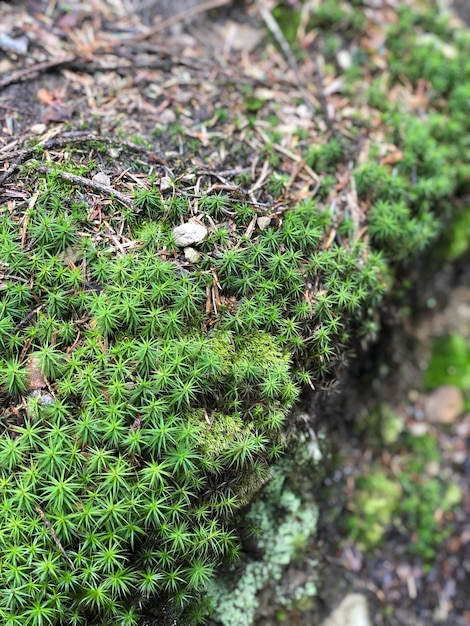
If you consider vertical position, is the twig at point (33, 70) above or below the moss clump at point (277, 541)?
above

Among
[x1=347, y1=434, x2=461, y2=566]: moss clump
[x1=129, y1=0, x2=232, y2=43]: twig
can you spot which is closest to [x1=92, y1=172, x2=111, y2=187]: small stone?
[x1=129, y1=0, x2=232, y2=43]: twig

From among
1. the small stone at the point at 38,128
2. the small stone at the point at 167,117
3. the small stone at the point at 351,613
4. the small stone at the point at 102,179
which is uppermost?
the small stone at the point at 167,117

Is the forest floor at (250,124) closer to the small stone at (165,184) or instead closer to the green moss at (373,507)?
the green moss at (373,507)

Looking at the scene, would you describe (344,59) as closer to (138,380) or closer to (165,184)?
(165,184)

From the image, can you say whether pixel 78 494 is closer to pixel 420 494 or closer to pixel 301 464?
pixel 301 464

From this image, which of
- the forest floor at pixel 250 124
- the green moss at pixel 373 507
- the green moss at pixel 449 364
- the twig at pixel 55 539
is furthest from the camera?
the green moss at pixel 449 364

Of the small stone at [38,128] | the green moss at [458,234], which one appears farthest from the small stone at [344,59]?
→ the small stone at [38,128]

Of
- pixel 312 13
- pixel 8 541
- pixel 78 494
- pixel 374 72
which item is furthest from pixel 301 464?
pixel 312 13

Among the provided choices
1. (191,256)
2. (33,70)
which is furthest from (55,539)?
(33,70)

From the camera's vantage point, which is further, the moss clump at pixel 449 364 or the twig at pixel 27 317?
the moss clump at pixel 449 364
